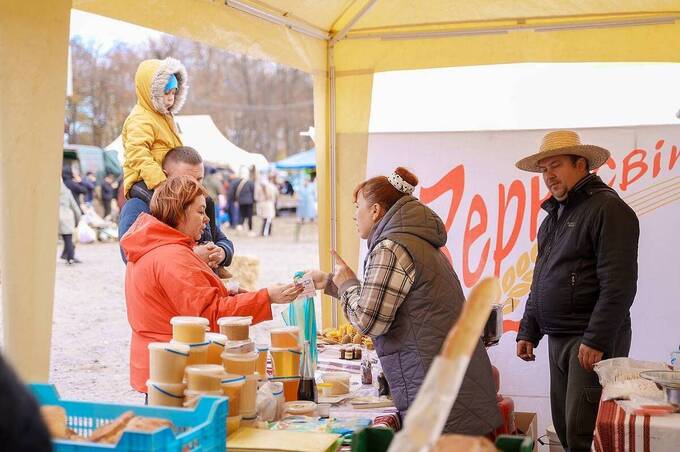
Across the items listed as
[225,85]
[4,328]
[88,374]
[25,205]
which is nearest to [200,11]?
[25,205]

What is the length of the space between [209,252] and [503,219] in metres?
2.24

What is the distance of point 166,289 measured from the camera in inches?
114

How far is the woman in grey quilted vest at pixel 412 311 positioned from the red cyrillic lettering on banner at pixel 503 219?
231 cm

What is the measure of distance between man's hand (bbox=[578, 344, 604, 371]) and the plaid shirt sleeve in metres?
1.03

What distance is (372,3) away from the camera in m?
4.95

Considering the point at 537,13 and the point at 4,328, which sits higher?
the point at 537,13

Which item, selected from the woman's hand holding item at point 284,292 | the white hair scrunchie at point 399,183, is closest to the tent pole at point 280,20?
the white hair scrunchie at point 399,183

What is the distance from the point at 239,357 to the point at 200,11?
230cm

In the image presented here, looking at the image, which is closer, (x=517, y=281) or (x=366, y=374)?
(x=366, y=374)

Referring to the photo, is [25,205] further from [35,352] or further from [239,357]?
[239,357]

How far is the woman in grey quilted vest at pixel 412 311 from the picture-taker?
9.23 feet

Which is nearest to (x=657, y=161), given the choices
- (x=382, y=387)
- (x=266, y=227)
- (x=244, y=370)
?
(x=382, y=387)

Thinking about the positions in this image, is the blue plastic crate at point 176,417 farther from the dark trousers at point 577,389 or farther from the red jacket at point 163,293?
the dark trousers at point 577,389

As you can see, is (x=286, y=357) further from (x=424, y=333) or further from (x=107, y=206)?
(x=107, y=206)
